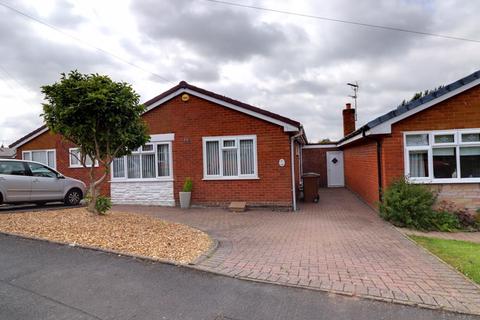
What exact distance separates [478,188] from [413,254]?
5279 millimetres

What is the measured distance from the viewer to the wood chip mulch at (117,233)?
6266 mm

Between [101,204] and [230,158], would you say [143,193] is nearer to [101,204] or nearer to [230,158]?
[230,158]

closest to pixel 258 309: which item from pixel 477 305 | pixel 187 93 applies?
pixel 477 305

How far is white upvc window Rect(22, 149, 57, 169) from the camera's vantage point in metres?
16.4

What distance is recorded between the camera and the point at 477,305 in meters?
4.10

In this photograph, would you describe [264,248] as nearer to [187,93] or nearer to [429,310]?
[429,310]

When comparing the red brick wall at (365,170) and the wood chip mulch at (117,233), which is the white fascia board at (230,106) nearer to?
the red brick wall at (365,170)

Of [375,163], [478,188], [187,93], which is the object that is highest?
[187,93]

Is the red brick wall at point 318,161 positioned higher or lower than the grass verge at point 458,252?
higher

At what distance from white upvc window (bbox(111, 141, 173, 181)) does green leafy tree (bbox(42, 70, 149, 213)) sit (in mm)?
4996

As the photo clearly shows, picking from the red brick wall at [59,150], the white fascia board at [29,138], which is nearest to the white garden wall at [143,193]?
the red brick wall at [59,150]

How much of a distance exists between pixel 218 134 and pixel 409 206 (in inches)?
266

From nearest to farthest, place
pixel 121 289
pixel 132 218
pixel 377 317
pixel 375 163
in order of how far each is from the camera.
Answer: pixel 377 317 → pixel 121 289 → pixel 132 218 → pixel 375 163

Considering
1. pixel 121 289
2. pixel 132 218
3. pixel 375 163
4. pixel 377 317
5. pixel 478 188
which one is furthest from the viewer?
pixel 375 163
